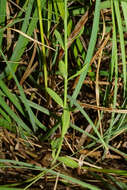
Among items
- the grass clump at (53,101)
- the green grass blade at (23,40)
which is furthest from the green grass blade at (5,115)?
the green grass blade at (23,40)

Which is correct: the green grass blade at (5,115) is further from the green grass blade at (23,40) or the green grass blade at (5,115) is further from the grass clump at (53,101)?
the green grass blade at (23,40)

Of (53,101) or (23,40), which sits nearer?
(23,40)

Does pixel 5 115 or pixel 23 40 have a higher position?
pixel 23 40

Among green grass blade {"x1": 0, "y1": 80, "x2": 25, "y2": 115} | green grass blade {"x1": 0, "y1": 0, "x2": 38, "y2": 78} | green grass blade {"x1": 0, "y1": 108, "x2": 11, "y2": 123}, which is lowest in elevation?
green grass blade {"x1": 0, "y1": 108, "x2": 11, "y2": 123}

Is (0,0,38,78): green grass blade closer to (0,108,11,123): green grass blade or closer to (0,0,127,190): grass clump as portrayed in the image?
(0,0,127,190): grass clump

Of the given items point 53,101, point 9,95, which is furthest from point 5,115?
point 53,101

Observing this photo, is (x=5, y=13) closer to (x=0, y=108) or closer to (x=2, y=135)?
(x=0, y=108)

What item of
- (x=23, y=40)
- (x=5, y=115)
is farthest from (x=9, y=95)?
(x=23, y=40)

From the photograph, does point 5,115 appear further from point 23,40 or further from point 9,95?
point 23,40

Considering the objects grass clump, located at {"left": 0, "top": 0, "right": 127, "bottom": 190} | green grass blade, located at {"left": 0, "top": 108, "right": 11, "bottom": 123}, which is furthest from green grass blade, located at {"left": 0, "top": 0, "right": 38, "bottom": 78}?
green grass blade, located at {"left": 0, "top": 108, "right": 11, "bottom": 123}

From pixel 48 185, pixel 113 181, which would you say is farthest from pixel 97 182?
pixel 48 185

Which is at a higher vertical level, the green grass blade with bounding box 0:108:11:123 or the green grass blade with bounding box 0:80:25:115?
the green grass blade with bounding box 0:80:25:115
